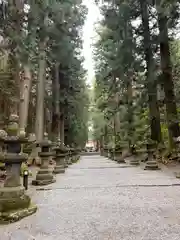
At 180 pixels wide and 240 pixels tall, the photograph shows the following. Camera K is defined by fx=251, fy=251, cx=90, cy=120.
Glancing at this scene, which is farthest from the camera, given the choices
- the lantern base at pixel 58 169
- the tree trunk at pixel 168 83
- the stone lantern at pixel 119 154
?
the stone lantern at pixel 119 154

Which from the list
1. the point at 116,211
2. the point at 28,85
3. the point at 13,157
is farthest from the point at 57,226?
the point at 28,85

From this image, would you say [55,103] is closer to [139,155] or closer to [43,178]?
[139,155]

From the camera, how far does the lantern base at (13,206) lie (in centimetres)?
333

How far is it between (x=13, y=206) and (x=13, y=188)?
272 millimetres

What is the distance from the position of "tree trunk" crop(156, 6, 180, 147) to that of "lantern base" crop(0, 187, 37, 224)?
7349mm

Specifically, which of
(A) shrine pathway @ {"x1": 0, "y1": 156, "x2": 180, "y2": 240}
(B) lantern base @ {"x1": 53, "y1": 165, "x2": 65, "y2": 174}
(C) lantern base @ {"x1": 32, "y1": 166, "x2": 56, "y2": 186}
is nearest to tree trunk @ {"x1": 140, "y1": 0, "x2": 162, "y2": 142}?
(B) lantern base @ {"x1": 53, "y1": 165, "x2": 65, "y2": 174}

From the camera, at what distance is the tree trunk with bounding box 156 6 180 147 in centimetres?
1022

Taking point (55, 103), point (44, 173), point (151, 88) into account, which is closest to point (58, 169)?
point (44, 173)

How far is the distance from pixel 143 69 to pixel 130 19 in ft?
8.50

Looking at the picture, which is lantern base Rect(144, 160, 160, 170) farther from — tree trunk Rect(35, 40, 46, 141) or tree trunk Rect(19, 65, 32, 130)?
tree trunk Rect(35, 40, 46, 141)

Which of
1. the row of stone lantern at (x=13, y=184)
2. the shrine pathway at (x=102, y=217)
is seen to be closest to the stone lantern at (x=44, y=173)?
the shrine pathway at (x=102, y=217)

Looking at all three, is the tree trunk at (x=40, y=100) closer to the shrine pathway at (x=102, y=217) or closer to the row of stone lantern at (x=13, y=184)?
the shrine pathway at (x=102, y=217)

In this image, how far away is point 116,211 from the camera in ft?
12.1

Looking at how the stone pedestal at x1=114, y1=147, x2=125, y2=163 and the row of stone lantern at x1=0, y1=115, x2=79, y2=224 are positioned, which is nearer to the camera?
the row of stone lantern at x1=0, y1=115, x2=79, y2=224
